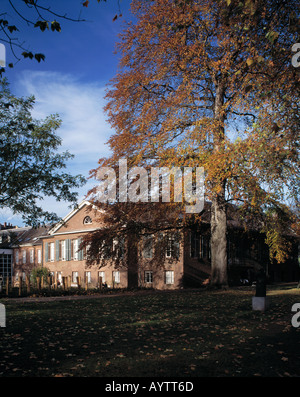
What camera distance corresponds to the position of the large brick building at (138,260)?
31.2m

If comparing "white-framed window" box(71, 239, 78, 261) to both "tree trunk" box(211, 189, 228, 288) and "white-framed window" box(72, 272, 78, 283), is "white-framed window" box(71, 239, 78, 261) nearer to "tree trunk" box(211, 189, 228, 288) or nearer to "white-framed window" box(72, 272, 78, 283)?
"white-framed window" box(72, 272, 78, 283)

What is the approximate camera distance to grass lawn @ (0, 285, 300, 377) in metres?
6.55

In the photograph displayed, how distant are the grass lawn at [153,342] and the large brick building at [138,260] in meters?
9.86

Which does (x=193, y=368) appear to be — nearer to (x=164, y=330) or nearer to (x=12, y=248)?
(x=164, y=330)

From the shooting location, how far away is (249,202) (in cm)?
1741

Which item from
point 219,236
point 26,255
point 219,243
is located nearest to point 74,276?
point 26,255

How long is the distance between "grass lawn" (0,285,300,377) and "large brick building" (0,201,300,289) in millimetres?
9855

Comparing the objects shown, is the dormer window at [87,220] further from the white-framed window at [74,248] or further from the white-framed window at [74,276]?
the white-framed window at [74,276]

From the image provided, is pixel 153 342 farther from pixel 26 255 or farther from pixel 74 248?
pixel 26 255

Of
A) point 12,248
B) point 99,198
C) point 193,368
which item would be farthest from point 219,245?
point 12,248

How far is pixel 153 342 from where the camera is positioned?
27.6 ft

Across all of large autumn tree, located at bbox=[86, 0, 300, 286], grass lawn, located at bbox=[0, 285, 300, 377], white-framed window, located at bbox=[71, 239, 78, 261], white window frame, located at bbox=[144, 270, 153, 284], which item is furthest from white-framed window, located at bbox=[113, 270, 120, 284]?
grass lawn, located at bbox=[0, 285, 300, 377]

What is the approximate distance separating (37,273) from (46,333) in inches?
1226

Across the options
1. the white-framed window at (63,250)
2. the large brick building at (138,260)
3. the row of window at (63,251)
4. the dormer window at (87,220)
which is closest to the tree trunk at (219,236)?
the large brick building at (138,260)
